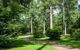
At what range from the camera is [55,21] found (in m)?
59.4

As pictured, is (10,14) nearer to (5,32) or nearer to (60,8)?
(5,32)

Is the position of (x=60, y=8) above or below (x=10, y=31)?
above

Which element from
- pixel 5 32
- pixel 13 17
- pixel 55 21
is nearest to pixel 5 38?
pixel 5 32

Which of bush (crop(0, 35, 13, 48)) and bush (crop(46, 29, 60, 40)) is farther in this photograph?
bush (crop(46, 29, 60, 40))

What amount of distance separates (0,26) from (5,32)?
0.86 m

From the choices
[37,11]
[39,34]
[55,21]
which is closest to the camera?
[39,34]

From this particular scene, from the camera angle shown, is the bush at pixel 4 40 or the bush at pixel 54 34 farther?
the bush at pixel 54 34

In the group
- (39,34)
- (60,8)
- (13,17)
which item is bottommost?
(39,34)

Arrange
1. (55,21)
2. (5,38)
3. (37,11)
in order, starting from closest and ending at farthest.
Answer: (5,38) < (37,11) < (55,21)

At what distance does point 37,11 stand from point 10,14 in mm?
36761

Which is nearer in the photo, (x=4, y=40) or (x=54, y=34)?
(x=4, y=40)

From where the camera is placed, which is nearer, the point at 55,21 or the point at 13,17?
the point at 13,17

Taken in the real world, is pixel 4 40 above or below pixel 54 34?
above

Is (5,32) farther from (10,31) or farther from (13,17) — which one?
(13,17)
